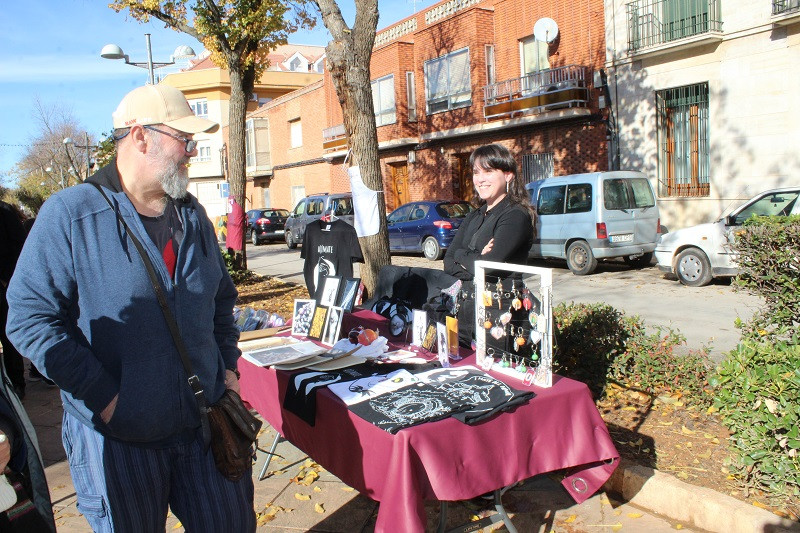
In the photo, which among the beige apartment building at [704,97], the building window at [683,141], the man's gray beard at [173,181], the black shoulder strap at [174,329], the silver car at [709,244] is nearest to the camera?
the black shoulder strap at [174,329]

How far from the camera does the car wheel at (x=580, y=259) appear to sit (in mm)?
13281

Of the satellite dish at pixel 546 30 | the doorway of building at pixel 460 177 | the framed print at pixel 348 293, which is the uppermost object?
the satellite dish at pixel 546 30

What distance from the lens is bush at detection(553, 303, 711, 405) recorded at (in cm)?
484

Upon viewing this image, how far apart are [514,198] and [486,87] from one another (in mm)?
18542

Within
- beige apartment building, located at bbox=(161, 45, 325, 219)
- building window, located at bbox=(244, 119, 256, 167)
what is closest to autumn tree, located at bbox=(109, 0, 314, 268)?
building window, located at bbox=(244, 119, 256, 167)

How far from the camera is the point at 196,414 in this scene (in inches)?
90.4

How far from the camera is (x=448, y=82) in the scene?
23.8 meters

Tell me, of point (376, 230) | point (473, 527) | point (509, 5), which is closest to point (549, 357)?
point (473, 527)

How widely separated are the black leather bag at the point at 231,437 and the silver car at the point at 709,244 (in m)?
9.69

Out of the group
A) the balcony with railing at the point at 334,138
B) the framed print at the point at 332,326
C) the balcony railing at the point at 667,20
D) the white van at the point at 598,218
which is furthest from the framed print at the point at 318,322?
the balcony with railing at the point at 334,138

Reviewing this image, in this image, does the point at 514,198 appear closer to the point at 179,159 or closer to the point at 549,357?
the point at 549,357

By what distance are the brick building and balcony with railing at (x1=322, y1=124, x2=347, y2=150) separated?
5 centimetres

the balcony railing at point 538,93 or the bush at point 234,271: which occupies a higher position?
the balcony railing at point 538,93

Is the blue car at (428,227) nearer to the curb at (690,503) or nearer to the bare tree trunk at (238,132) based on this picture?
Answer: the bare tree trunk at (238,132)
